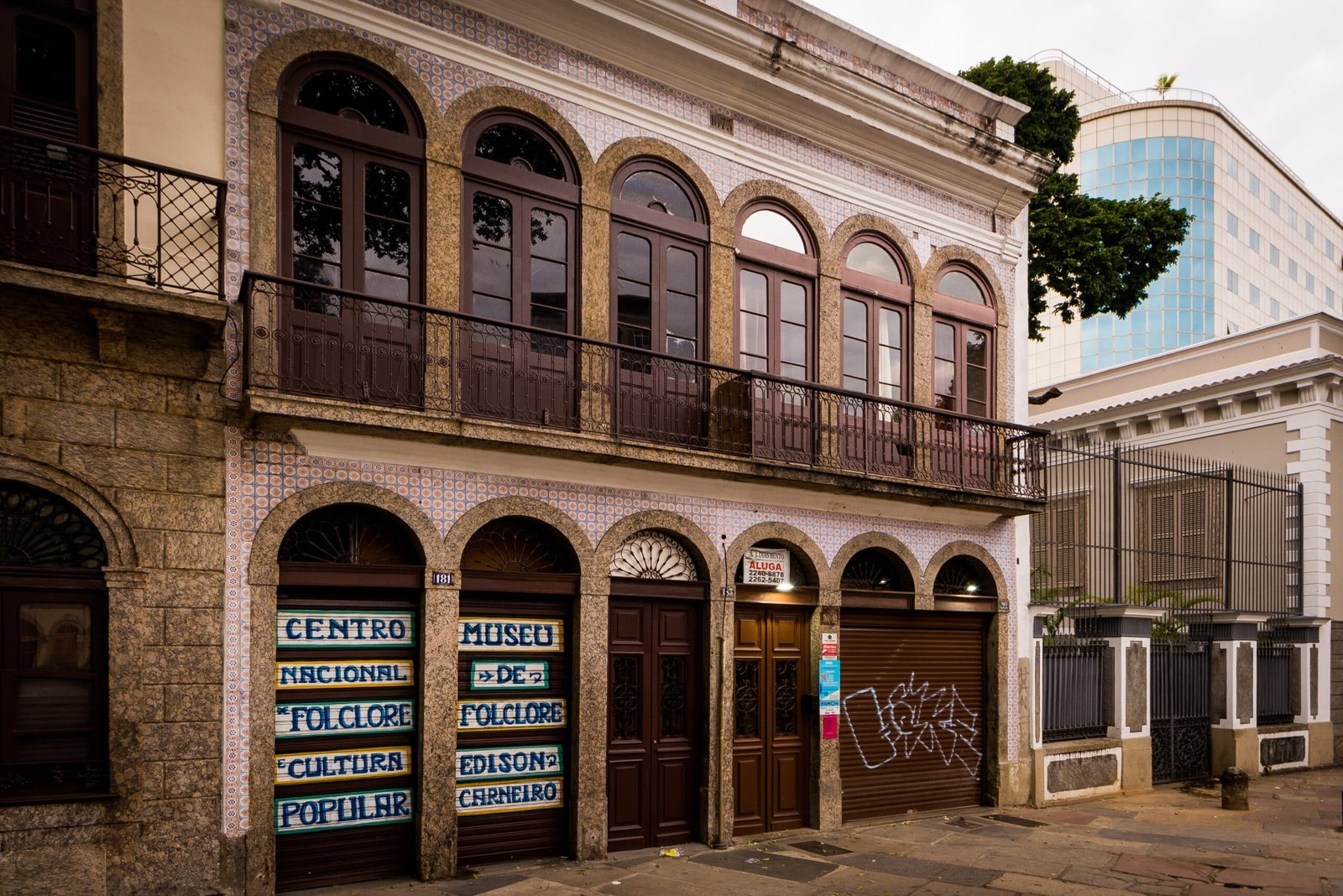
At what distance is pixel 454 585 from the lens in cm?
977

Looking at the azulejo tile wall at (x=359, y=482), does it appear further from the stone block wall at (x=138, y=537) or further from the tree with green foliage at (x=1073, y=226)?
the tree with green foliage at (x=1073, y=226)

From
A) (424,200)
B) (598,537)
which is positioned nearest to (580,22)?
(424,200)

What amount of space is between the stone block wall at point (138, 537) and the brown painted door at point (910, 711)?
7216mm

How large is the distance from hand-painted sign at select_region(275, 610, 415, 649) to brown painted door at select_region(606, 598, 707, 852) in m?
2.27

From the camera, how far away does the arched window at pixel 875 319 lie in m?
13.4

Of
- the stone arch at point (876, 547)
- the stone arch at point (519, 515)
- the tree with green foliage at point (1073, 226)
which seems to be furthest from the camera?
the tree with green foliage at point (1073, 226)

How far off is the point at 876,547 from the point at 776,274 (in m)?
Result: 3.54

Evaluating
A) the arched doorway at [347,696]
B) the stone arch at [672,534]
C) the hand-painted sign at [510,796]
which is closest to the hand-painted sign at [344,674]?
the arched doorway at [347,696]

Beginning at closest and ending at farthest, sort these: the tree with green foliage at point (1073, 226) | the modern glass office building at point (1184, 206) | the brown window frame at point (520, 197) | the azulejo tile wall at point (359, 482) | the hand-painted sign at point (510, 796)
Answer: the azulejo tile wall at point (359, 482)
the hand-painted sign at point (510, 796)
the brown window frame at point (520, 197)
the tree with green foliage at point (1073, 226)
the modern glass office building at point (1184, 206)

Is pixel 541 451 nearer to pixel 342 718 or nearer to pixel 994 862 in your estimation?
pixel 342 718

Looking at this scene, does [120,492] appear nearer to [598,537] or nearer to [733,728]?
[598,537]

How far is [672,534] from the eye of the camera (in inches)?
452

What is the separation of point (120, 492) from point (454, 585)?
2889 millimetres

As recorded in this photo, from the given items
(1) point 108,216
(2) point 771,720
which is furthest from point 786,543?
(1) point 108,216
